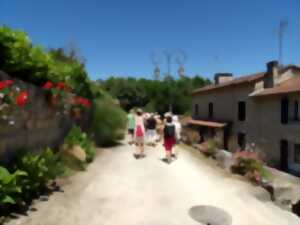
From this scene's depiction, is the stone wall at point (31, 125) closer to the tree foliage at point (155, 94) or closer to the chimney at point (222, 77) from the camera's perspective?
the chimney at point (222, 77)

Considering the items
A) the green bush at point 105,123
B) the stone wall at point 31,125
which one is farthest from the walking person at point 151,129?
the stone wall at point 31,125

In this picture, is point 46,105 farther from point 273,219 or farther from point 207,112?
point 207,112

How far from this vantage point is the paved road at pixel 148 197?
5168 mm

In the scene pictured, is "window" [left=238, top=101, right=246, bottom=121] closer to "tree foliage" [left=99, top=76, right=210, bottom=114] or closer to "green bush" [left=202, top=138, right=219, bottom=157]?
"green bush" [left=202, top=138, right=219, bottom=157]

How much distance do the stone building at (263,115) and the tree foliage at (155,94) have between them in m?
17.8

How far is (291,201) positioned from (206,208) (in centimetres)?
466

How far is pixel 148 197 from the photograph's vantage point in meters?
6.44

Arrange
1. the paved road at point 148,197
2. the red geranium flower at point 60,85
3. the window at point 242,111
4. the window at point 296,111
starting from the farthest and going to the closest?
the window at point 242,111 < the window at point 296,111 < the red geranium flower at point 60,85 < the paved road at point 148,197

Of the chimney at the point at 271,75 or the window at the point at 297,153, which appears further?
the chimney at the point at 271,75

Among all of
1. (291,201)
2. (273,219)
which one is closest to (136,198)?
(273,219)

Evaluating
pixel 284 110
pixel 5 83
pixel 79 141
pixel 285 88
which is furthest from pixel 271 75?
pixel 5 83

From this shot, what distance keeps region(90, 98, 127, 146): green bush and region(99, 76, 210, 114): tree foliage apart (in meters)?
33.1

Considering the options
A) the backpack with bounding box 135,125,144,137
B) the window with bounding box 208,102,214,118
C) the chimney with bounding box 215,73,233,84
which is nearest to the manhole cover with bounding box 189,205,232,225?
the backpack with bounding box 135,125,144,137

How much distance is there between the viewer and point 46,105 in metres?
6.98
